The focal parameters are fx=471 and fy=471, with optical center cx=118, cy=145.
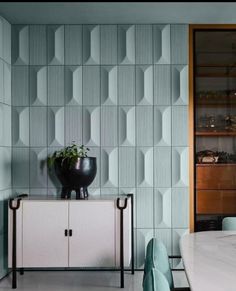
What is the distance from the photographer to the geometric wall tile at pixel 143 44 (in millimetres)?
5121

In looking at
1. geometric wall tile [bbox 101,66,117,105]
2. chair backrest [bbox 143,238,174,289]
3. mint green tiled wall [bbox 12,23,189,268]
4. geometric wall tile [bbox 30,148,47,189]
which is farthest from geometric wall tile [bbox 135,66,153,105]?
chair backrest [bbox 143,238,174,289]

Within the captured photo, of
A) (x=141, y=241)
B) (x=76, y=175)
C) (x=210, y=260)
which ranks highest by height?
(x=76, y=175)

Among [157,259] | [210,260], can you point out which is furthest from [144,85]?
[157,259]

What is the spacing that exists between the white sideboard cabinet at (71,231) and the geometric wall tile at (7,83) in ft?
3.84

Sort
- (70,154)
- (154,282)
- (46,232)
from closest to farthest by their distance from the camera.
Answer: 1. (154,282)
2. (46,232)
3. (70,154)

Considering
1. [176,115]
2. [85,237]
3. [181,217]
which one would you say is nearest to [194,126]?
[176,115]

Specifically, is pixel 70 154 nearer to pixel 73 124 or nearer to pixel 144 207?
pixel 73 124

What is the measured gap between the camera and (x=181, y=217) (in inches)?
201

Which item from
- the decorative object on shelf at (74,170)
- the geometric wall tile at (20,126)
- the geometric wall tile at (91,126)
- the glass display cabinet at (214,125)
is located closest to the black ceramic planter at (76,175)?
the decorative object on shelf at (74,170)

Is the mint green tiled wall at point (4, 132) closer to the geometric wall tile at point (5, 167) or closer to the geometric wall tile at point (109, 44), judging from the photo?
the geometric wall tile at point (5, 167)

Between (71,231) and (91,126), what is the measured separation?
1205 millimetres

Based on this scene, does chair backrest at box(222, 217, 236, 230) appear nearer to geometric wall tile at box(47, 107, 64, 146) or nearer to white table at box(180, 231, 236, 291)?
white table at box(180, 231, 236, 291)

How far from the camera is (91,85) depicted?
5.13 metres

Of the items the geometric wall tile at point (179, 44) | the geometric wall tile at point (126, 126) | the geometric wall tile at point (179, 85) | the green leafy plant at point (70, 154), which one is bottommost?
the green leafy plant at point (70, 154)
